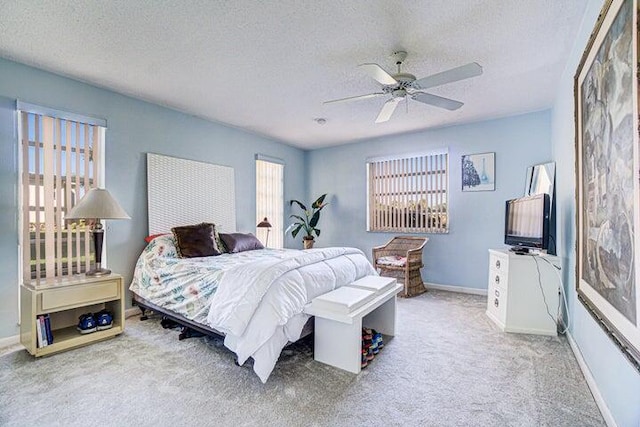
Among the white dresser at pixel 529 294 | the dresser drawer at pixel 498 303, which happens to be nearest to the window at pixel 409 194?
the dresser drawer at pixel 498 303

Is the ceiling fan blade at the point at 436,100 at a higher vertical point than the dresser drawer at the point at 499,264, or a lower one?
higher

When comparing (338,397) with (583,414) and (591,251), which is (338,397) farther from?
(591,251)

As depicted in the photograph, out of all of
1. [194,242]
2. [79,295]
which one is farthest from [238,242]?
[79,295]

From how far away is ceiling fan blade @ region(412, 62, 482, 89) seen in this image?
2.13 meters

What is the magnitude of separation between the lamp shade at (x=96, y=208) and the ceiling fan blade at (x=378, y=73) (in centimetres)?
250

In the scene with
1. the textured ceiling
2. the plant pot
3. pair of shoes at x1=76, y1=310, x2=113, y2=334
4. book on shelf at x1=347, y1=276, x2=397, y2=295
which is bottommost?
pair of shoes at x1=76, y1=310, x2=113, y2=334

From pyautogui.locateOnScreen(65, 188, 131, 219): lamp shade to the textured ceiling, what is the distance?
1.20 metres

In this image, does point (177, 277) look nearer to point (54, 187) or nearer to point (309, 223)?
point (54, 187)

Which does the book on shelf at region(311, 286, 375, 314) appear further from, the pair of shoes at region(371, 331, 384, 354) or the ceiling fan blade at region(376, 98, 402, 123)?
the ceiling fan blade at region(376, 98, 402, 123)

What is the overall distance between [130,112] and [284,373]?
130 inches

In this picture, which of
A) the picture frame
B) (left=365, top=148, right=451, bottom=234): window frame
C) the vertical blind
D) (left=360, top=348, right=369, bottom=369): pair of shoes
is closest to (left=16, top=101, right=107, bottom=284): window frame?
the vertical blind

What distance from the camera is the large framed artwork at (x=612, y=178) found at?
3.80ft

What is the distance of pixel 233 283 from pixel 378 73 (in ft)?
6.33

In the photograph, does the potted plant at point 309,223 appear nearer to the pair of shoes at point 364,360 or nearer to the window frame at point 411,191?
the window frame at point 411,191
